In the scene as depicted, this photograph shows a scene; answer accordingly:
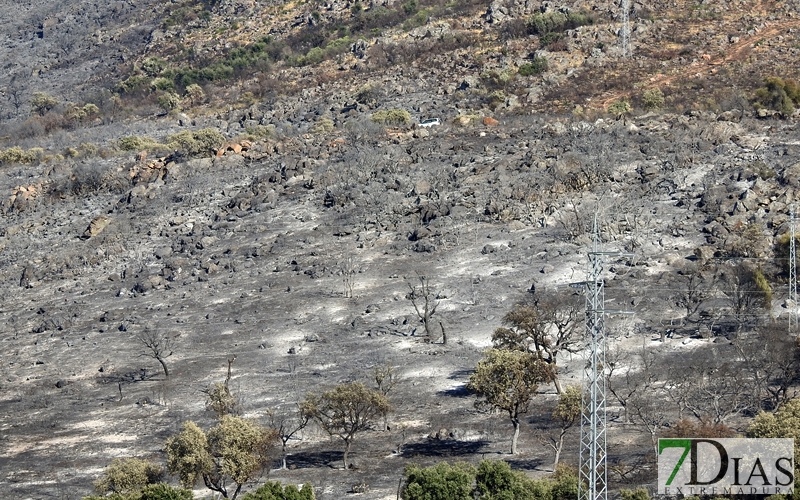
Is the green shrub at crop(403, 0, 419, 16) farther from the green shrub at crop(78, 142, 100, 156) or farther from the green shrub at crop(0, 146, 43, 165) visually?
the green shrub at crop(0, 146, 43, 165)

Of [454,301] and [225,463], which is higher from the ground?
[225,463]

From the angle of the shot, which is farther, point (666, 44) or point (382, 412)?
point (666, 44)

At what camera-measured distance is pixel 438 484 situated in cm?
3650

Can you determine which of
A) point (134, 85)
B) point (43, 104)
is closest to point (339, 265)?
point (134, 85)

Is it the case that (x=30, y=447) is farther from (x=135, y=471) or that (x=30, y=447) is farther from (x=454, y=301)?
(x=454, y=301)

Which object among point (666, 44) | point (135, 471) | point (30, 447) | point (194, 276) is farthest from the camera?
point (666, 44)

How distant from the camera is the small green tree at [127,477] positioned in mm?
40406

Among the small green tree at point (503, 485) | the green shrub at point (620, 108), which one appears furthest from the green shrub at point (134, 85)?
the small green tree at point (503, 485)

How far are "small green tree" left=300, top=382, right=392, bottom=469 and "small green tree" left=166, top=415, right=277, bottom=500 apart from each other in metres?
3.33

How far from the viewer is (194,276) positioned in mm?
68938

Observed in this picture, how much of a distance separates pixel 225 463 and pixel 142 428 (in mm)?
11265

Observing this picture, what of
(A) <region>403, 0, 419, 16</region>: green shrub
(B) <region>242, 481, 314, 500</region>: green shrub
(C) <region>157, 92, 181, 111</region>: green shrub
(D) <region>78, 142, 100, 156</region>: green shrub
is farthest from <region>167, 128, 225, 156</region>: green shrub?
(B) <region>242, 481, 314, 500</region>: green shrub

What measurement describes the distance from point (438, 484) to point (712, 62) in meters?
66.6

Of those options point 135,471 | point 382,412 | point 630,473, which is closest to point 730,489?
point 630,473
